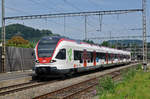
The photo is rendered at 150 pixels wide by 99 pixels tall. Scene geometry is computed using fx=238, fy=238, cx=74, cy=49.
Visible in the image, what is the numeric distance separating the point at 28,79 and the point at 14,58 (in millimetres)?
9638

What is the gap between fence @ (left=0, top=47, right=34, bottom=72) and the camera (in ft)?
85.6

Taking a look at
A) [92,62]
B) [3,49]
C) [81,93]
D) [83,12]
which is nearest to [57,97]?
[81,93]

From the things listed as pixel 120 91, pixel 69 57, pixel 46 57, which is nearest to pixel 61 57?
pixel 46 57

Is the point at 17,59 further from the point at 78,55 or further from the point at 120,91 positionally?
the point at 120,91

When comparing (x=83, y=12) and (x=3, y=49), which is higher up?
(x=83, y=12)

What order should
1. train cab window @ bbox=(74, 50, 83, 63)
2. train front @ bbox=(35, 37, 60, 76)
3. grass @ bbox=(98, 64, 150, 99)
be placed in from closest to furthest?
grass @ bbox=(98, 64, 150, 99) < train front @ bbox=(35, 37, 60, 76) < train cab window @ bbox=(74, 50, 83, 63)

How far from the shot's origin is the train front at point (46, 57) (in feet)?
52.9

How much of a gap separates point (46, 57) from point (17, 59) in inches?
482

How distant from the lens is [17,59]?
2762 cm

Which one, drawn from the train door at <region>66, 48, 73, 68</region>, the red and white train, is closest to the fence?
the red and white train

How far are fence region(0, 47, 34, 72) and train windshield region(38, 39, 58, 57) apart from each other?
10058 millimetres

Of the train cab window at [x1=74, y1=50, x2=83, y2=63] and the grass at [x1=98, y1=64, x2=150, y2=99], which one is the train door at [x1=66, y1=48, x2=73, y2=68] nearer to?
the train cab window at [x1=74, y1=50, x2=83, y2=63]

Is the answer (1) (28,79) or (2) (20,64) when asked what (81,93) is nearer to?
(1) (28,79)

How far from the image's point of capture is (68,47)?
17828 millimetres
